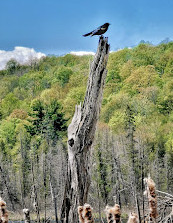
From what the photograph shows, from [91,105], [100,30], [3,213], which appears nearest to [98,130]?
[91,105]

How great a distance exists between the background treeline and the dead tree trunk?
116cm

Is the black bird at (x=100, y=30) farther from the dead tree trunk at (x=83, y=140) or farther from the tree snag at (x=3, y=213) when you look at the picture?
the tree snag at (x=3, y=213)

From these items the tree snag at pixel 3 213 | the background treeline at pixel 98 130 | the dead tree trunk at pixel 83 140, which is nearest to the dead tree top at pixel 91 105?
the dead tree trunk at pixel 83 140

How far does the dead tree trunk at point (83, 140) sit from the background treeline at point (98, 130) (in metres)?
1.16

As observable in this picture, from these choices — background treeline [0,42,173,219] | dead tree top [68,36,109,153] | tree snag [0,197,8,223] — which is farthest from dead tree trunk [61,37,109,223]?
tree snag [0,197,8,223]

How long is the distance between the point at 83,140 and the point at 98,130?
35.3m

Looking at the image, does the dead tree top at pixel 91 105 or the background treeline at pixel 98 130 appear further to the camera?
the background treeline at pixel 98 130

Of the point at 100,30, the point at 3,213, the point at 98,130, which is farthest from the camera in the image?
the point at 98,130

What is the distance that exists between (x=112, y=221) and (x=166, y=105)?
176ft

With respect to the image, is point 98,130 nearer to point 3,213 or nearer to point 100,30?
point 100,30

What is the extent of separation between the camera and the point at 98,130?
38094mm

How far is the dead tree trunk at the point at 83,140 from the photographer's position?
2.81 meters

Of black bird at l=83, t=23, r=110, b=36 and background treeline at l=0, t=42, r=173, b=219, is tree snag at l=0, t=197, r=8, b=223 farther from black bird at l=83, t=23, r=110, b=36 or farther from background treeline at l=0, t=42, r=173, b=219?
background treeline at l=0, t=42, r=173, b=219

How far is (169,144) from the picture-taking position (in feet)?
123
